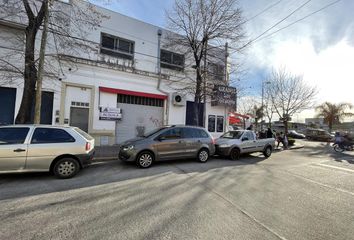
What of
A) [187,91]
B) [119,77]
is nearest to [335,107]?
[187,91]

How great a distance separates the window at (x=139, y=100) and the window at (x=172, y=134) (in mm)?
6105

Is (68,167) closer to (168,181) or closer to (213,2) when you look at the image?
(168,181)

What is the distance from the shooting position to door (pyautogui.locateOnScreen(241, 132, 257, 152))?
11398mm

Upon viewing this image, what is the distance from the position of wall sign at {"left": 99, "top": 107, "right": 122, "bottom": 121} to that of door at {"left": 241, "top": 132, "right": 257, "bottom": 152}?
771 cm

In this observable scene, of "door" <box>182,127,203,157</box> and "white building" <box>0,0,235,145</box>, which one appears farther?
"white building" <box>0,0,235,145</box>

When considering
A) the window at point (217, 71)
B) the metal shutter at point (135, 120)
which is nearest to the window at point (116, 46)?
the metal shutter at point (135, 120)

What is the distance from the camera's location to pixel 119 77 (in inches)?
535

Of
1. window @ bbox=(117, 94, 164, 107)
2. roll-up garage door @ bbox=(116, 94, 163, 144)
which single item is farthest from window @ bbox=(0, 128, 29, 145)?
window @ bbox=(117, 94, 164, 107)

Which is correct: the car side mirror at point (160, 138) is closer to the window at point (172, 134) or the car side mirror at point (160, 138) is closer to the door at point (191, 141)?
the window at point (172, 134)

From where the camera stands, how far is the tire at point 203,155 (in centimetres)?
961

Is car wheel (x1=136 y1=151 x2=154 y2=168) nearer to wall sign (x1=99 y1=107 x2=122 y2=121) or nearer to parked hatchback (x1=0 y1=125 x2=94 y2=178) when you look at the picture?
parked hatchback (x1=0 y1=125 x2=94 y2=178)

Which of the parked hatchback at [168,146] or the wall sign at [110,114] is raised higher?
the wall sign at [110,114]

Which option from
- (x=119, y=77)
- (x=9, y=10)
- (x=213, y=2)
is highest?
(x=213, y=2)

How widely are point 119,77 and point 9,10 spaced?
609cm
